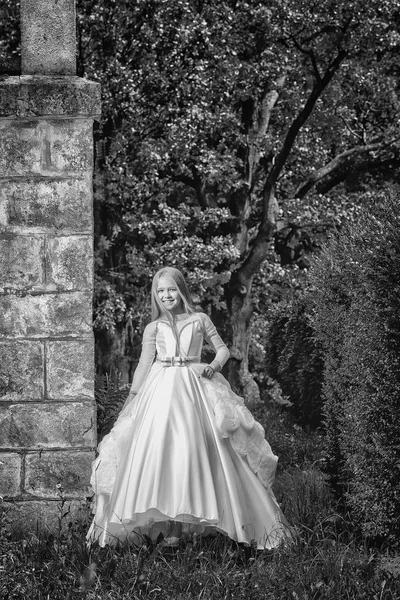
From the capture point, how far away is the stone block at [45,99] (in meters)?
5.58

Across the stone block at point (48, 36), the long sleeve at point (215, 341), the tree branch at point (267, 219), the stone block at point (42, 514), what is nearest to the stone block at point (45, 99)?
the stone block at point (48, 36)

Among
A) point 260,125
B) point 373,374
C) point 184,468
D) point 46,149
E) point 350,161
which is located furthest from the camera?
point 350,161

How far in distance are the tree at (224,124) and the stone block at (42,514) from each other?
766cm

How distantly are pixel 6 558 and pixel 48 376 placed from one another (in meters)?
1.11

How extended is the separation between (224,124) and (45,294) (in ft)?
31.9

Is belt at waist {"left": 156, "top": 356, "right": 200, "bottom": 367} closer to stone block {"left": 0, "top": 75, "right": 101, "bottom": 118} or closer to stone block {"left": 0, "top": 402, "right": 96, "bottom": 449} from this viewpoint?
stone block {"left": 0, "top": 402, "right": 96, "bottom": 449}

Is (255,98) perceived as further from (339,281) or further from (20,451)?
(20,451)

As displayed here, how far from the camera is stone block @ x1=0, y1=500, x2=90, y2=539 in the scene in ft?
18.0

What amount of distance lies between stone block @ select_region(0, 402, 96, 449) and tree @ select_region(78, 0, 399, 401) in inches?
299

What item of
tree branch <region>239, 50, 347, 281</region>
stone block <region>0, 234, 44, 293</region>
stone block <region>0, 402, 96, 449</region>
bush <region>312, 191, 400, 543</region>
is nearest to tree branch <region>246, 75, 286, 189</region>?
tree branch <region>239, 50, 347, 281</region>

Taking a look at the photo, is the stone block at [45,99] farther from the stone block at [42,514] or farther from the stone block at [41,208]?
the stone block at [42,514]

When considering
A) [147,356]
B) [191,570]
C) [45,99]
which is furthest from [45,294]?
[191,570]

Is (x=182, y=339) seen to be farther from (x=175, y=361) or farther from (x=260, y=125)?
(x=260, y=125)

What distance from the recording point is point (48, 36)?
568 cm
